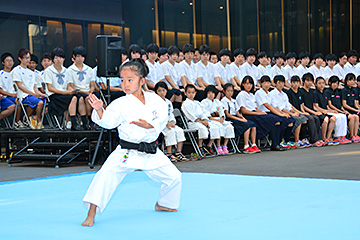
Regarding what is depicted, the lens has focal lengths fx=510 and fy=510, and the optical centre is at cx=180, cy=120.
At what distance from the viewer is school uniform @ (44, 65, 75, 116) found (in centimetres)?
770

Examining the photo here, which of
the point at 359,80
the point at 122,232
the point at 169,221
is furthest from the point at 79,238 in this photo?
the point at 359,80

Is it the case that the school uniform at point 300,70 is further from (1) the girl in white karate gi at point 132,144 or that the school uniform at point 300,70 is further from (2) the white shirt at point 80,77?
(1) the girl in white karate gi at point 132,144

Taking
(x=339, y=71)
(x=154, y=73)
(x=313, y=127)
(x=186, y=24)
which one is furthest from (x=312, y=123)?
(x=186, y=24)

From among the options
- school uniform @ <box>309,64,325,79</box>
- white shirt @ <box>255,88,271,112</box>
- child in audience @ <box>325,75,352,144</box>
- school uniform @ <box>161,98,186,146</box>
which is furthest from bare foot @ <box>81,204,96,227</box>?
school uniform @ <box>309,64,325,79</box>

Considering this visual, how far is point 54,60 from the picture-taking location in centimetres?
809

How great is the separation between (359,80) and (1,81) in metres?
7.62

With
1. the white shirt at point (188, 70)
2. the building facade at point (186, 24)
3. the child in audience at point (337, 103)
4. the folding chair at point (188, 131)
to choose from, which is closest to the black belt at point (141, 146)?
the folding chair at point (188, 131)

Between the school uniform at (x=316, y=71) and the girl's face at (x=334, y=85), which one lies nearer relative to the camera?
the girl's face at (x=334, y=85)

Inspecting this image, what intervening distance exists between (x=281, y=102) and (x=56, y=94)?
413cm

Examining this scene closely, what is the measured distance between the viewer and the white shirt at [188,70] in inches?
357

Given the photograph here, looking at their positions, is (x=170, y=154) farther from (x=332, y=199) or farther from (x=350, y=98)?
(x=350, y=98)

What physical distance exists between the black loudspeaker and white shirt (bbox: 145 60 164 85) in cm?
134

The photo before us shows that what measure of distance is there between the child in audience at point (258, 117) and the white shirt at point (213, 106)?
0.55m

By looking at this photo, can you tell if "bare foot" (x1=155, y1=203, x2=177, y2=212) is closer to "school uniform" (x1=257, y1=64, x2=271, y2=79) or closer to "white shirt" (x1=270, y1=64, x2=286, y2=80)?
"school uniform" (x1=257, y1=64, x2=271, y2=79)
